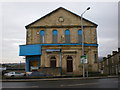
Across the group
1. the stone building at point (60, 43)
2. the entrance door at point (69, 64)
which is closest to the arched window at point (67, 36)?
the stone building at point (60, 43)

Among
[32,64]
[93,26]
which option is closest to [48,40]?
[32,64]

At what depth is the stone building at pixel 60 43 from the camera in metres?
35.0

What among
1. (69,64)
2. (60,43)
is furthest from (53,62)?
(60,43)

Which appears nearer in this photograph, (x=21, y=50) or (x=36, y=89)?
(x=36, y=89)

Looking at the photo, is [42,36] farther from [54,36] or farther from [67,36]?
[67,36]

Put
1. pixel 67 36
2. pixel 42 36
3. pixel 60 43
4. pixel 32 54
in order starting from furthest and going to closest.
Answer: pixel 42 36 → pixel 67 36 → pixel 60 43 → pixel 32 54

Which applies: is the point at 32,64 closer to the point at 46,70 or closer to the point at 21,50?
the point at 21,50

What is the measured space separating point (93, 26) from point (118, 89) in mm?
24564

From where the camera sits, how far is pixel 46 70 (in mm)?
31438

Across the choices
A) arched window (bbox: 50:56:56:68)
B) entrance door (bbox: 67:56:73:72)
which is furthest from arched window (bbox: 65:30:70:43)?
arched window (bbox: 50:56:56:68)

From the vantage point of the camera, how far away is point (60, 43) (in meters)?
35.8

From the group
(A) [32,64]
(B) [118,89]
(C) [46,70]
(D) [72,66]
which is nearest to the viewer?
(B) [118,89]

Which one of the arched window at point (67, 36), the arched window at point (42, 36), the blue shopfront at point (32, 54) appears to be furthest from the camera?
the arched window at point (42, 36)

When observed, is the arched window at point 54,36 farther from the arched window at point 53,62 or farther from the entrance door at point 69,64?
the entrance door at point 69,64
